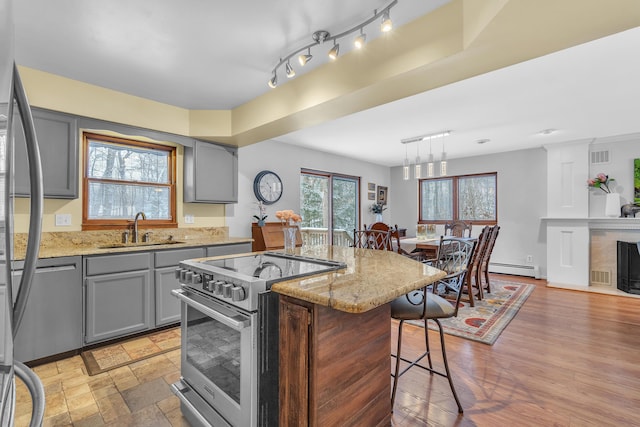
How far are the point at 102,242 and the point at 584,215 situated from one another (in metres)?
6.85

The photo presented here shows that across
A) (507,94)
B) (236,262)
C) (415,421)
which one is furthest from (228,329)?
(507,94)

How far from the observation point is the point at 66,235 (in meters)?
2.91

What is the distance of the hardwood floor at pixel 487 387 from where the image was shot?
176cm

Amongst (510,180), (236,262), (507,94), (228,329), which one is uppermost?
(507,94)

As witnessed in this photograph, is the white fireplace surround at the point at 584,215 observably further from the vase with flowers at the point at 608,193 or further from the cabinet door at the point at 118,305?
the cabinet door at the point at 118,305

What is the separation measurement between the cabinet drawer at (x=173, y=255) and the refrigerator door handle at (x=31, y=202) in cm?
246

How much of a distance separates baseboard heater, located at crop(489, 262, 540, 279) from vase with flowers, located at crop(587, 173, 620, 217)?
1435mm

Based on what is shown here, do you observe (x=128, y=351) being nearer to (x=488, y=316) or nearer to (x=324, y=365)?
(x=324, y=365)

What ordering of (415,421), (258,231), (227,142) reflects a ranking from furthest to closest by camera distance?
(258,231), (227,142), (415,421)

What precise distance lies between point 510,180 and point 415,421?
5430 millimetres

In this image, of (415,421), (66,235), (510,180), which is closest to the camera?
(415,421)

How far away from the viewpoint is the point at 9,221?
578 mm

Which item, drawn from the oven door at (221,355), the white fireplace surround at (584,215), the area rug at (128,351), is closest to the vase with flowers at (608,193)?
the white fireplace surround at (584,215)

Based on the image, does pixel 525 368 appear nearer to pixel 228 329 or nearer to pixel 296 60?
pixel 228 329
